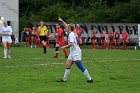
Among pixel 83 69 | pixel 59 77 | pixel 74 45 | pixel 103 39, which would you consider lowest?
pixel 103 39

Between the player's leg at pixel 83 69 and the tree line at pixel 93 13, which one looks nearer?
the player's leg at pixel 83 69

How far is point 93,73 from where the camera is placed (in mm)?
19250

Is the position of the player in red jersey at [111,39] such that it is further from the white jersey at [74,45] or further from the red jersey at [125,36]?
the white jersey at [74,45]

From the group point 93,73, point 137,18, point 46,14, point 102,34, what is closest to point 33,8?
point 46,14

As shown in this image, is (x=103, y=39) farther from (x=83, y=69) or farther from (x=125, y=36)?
(x=83, y=69)

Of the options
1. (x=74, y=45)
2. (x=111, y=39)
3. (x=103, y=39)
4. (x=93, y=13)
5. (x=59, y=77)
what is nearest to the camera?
(x=74, y=45)

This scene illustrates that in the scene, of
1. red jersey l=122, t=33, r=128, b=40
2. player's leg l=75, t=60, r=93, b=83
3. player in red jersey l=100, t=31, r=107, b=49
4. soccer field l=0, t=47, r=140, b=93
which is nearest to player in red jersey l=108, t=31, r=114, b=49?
player in red jersey l=100, t=31, r=107, b=49

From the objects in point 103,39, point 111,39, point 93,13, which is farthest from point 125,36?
point 93,13

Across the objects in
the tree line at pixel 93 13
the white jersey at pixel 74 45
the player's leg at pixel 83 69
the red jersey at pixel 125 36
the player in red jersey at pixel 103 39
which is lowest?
the player in red jersey at pixel 103 39

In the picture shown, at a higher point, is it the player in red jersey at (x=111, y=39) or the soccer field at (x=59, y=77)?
the soccer field at (x=59, y=77)

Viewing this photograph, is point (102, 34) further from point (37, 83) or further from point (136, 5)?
point (37, 83)

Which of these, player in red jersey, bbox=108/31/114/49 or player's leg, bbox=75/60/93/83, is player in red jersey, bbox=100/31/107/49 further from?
player's leg, bbox=75/60/93/83

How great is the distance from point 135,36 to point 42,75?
41.7m

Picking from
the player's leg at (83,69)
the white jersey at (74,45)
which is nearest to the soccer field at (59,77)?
the player's leg at (83,69)
